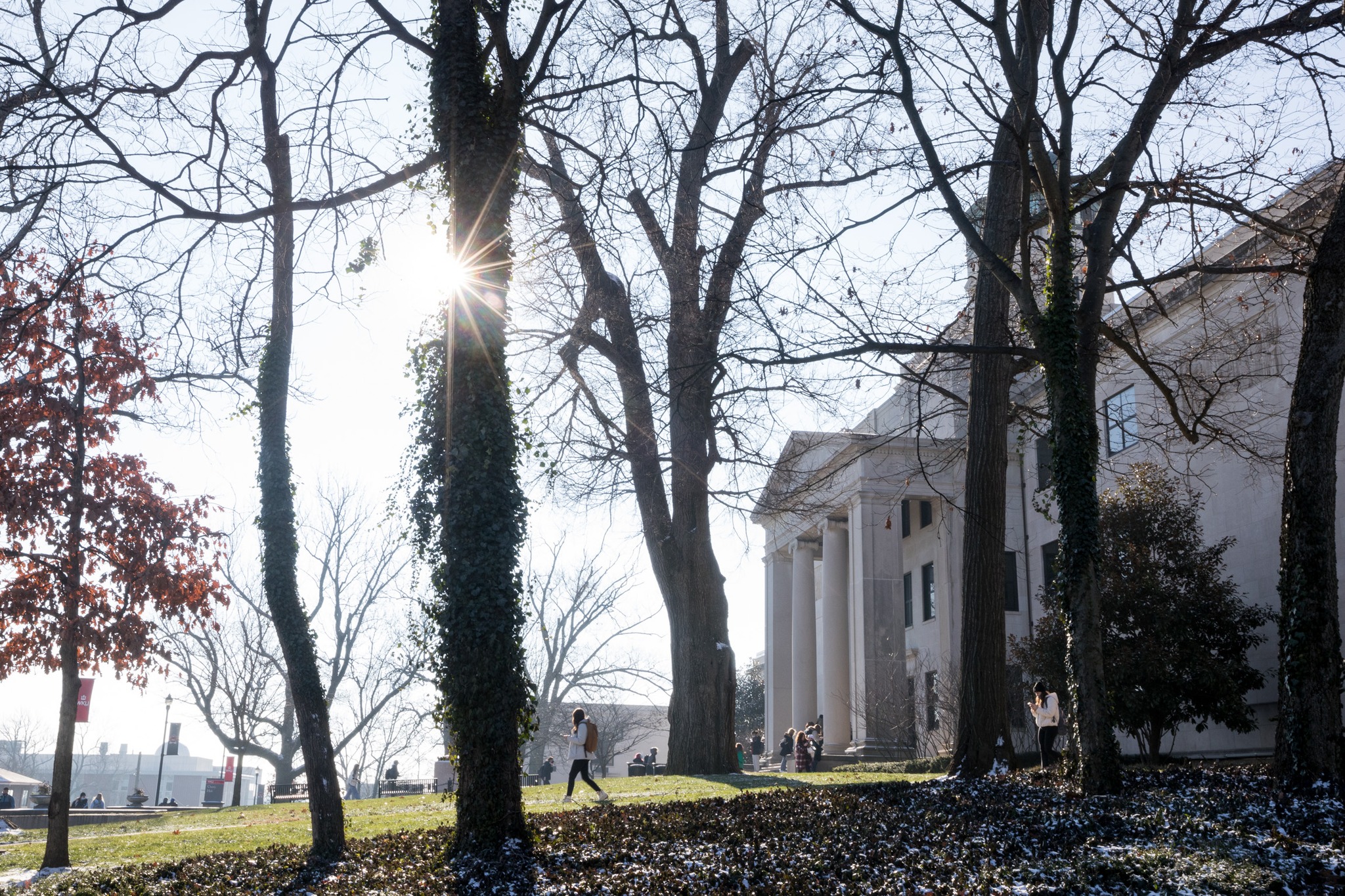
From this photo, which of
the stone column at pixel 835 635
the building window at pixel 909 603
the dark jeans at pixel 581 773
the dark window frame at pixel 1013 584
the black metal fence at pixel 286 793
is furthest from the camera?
the building window at pixel 909 603

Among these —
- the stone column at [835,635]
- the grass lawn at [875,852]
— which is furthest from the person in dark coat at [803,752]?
the grass lawn at [875,852]

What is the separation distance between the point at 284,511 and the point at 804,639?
32.1 meters

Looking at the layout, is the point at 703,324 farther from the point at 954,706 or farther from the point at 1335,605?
the point at 954,706

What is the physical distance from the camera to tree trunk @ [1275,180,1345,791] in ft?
33.0

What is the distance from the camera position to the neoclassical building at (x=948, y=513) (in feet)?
64.9

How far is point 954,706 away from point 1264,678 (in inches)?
286

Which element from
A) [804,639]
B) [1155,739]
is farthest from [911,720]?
[1155,739]

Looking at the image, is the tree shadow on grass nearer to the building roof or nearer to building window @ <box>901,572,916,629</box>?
building window @ <box>901,572,916,629</box>

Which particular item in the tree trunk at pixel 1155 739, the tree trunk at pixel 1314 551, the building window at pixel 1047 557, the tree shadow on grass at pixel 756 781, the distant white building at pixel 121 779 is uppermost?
the building window at pixel 1047 557

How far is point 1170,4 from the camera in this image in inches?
486

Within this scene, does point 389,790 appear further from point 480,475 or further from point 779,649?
point 480,475

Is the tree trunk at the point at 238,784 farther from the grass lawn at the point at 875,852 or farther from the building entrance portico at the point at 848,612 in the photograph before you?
the grass lawn at the point at 875,852

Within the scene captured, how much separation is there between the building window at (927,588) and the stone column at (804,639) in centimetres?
483

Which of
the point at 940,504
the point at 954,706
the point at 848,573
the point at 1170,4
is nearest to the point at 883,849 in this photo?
the point at 1170,4
